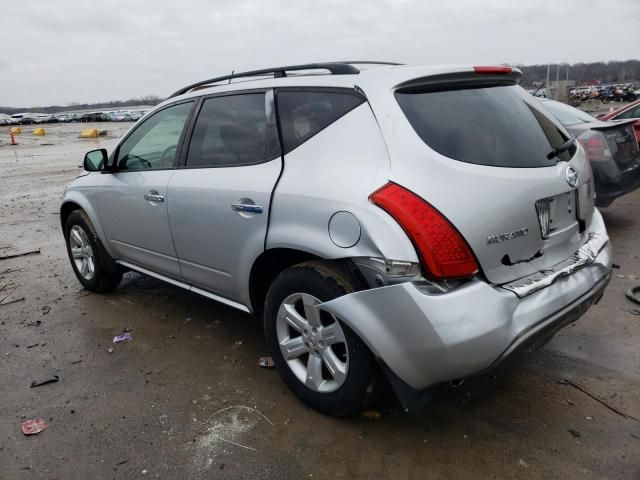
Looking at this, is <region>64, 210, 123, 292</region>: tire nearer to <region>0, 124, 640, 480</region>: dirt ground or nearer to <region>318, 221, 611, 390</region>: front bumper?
<region>0, 124, 640, 480</region>: dirt ground

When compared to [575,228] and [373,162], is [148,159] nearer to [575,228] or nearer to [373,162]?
[373,162]

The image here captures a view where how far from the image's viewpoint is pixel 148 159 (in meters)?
4.07

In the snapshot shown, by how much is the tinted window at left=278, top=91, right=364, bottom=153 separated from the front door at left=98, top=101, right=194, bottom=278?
3.28 feet

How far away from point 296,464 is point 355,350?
624mm

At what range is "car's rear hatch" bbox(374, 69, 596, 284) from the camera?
236 cm

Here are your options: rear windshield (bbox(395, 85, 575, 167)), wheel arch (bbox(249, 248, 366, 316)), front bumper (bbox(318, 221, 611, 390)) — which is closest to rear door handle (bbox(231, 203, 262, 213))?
wheel arch (bbox(249, 248, 366, 316))

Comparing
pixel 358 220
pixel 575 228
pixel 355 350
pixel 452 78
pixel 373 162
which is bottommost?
pixel 355 350

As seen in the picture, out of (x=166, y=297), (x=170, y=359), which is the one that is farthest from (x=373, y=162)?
(x=166, y=297)

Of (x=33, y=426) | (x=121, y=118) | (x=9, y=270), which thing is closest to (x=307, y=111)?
(x=33, y=426)

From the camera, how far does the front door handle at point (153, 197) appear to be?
370 cm

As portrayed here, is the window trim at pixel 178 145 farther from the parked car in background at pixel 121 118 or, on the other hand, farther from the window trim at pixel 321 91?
the parked car in background at pixel 121 118

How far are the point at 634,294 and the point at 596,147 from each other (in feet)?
8.02

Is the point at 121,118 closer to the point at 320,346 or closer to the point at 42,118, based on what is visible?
the point at 42,118

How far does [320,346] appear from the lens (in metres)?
2.75
